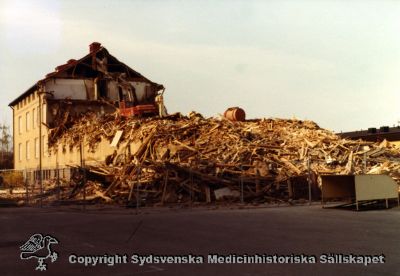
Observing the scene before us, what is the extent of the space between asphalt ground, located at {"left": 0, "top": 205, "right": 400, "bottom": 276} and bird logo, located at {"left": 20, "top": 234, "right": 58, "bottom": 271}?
134mm

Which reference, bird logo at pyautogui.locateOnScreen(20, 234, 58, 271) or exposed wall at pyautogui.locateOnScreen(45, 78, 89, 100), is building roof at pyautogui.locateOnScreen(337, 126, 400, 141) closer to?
exposed wall at pyautogui.locateOnScreen(45, 78, 89, 100)

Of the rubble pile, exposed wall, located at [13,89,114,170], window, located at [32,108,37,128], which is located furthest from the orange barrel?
window, located at [32,108,37,128]

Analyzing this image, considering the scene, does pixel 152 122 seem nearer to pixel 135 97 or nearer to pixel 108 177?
pixel 108 177

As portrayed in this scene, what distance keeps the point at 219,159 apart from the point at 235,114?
11402 millimetres

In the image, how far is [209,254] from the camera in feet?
31.8

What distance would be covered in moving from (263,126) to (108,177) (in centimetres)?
1229

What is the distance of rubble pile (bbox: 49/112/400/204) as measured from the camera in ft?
81.4

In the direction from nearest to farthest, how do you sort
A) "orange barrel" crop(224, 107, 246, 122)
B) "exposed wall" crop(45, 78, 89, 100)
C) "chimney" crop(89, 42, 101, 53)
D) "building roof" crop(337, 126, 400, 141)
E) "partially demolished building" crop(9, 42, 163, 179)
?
1. "orange barrel" crop(224, 107, 246, 122)
2. "partially demolished building" crop(9, 42, 163, 179)
3. "exposed wall" crop(45, 78, 89, 100)
4. "chimney" crop(89, 42, 101, 53)
5. "building roof" crop(337, 126, 400, 141)

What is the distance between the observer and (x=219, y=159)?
27.1 meters

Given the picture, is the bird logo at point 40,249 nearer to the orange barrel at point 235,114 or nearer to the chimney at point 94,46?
the orange barrel at point 235,114

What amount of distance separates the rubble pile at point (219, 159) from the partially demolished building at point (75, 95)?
14.9 metres

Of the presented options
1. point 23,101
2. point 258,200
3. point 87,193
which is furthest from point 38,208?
point 23,101

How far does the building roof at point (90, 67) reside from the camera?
167 ft

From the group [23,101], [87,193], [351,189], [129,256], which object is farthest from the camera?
[23,101]
